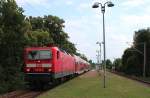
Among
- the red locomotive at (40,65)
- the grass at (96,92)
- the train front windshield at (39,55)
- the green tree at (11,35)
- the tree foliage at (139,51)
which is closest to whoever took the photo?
the grass at (96,92)

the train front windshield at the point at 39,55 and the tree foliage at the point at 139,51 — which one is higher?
the tree foliage at the point at 139,51

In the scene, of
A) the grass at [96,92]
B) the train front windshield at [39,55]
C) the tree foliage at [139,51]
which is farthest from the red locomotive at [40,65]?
the tree foliage at [139,51]

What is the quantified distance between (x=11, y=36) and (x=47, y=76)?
10596 millimetres

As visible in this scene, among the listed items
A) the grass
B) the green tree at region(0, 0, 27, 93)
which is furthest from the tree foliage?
the grass

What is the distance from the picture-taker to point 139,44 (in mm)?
96562

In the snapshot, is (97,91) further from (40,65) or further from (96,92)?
(40,65)

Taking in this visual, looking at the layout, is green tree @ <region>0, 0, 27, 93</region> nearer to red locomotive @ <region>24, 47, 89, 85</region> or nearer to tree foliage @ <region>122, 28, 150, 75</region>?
red locomotive @ <region>24, 47, 89, 85</region>

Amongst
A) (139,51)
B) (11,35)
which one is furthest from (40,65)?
(139,51)

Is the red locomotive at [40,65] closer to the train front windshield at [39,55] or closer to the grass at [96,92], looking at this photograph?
the train front windshield at [39,55]

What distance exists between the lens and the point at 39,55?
121ft

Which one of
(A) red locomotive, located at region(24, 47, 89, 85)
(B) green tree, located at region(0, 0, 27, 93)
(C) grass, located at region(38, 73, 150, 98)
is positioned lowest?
(C) grass, located at region(38, 73, 150, 98)

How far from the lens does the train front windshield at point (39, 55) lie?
36656mm

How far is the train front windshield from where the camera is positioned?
36.7 metres

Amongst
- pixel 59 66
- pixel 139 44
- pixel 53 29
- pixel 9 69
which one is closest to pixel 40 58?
pixel 59 66
